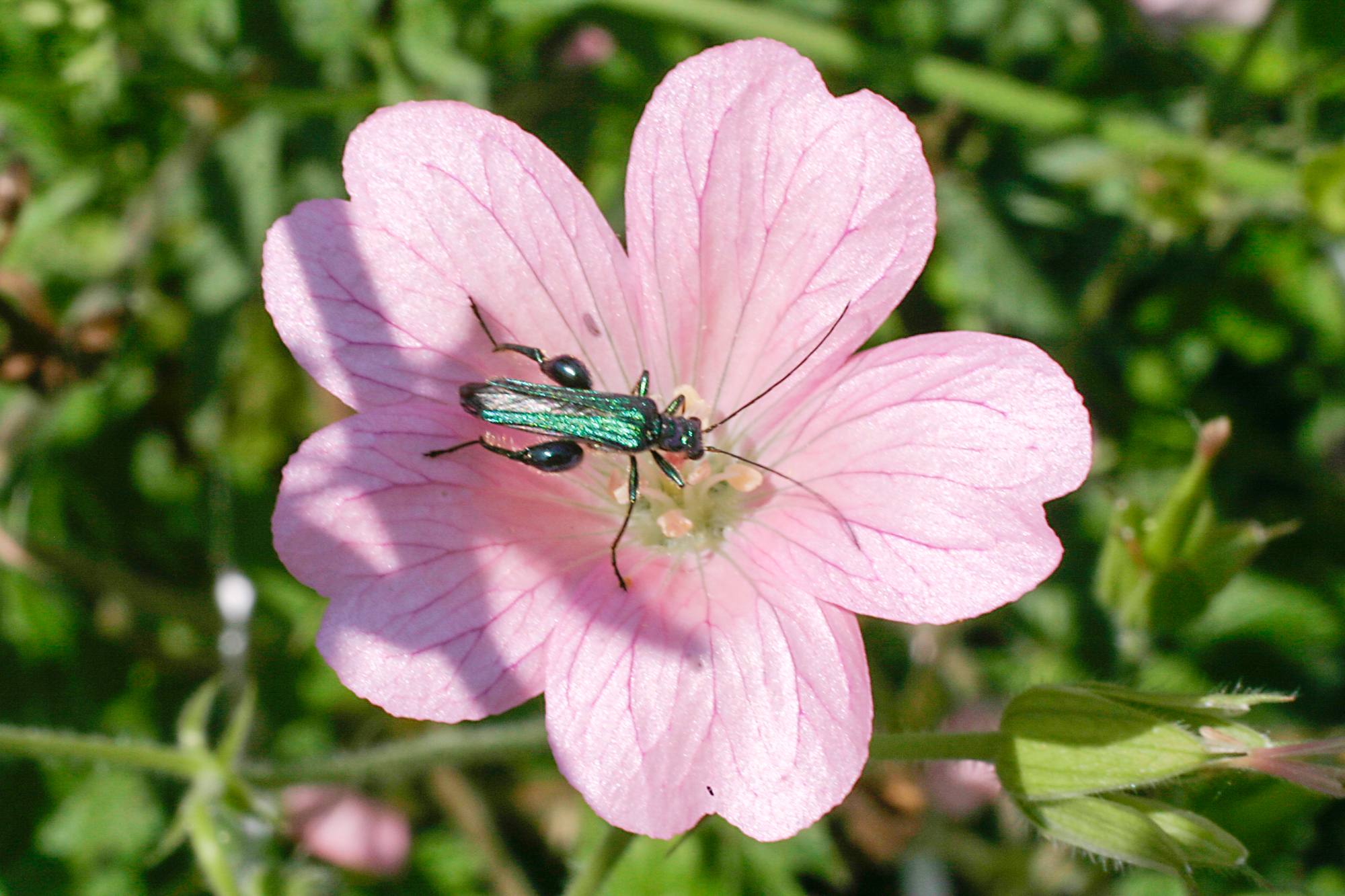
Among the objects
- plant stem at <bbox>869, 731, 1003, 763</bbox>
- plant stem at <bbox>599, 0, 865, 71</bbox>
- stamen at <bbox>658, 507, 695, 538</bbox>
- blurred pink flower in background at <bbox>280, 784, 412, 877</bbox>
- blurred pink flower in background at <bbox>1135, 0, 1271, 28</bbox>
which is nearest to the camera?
plant stem at <bbox>869, 731, 1003, 763</bbox>

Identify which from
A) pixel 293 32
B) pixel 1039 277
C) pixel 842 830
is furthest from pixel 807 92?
pixel 842 830

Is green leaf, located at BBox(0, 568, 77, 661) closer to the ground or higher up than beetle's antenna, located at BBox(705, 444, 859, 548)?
closer to the ground

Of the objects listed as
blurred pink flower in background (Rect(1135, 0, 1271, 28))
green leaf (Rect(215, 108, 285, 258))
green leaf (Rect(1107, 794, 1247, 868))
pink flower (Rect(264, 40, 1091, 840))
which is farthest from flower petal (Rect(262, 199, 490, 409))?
blurred pink flower in background (Rect(1135, 0, 1271, 28))

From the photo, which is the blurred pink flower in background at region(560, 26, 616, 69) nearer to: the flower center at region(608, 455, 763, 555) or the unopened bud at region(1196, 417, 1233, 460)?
the flower center at region(608, 455, 763, 555)

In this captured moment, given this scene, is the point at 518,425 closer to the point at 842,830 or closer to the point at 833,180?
the point at 833,180

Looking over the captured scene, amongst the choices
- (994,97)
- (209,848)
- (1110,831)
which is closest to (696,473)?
(1110,831)

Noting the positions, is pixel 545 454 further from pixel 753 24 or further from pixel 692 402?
pixel 753 24

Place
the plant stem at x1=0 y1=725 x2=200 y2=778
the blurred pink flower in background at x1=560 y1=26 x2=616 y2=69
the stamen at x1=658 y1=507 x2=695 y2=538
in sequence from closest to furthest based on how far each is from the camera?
1. the stamen at x1=658 y1=507 x2=695 y2=538
2. the plant stem at x1=0 y1=725 x2=200 y2=778
3. the blurred pink flower in background at x1=560 y1=26 x2=616 y2=69

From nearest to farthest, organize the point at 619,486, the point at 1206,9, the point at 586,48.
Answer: the point at 619,486, the point at 1206,9, the point at 586,48
